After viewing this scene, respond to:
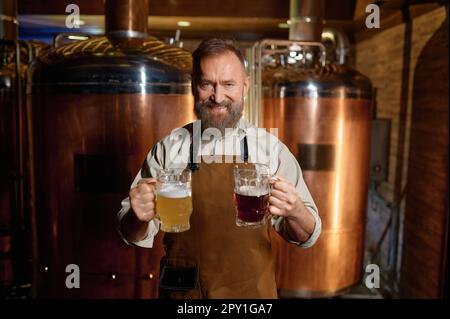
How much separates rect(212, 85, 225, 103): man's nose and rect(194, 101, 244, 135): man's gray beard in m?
0.02

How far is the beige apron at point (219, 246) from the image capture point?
5.67 ft

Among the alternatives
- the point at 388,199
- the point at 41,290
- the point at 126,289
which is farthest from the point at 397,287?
the point at 41,290

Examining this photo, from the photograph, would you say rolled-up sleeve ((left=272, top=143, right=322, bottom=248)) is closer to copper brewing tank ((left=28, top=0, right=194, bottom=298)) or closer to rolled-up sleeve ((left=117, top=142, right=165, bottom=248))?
rolled-up sleeve ((left=117, top=142, right=165, bottom=248))

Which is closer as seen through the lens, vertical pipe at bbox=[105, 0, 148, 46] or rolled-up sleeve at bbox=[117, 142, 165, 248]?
rolled-up sleeve at bbox=[117, 142, 165, 248]

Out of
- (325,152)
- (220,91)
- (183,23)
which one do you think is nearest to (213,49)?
(220,91)

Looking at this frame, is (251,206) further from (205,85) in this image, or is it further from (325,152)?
(325,152)

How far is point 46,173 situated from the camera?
2.84 m

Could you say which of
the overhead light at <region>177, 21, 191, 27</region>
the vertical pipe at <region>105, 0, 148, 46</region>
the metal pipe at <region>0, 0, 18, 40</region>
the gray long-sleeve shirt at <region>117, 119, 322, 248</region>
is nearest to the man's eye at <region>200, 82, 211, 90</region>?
the gray long-sleeve shirt at <region>117, 119, 322, 248</region>

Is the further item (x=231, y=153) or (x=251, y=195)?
(x=231, y=153)

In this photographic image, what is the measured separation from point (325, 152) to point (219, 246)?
2144mm

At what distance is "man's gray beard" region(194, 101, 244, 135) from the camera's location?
174 cm

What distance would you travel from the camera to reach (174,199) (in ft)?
5.12

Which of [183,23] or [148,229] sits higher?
[183,23]

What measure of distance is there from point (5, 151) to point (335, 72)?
9.26 ft
